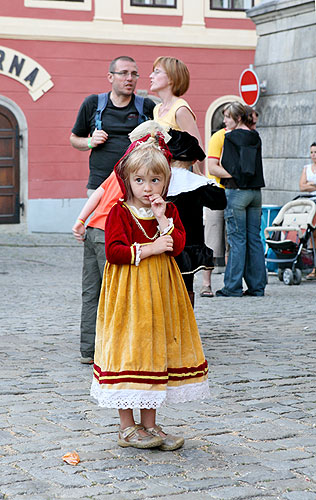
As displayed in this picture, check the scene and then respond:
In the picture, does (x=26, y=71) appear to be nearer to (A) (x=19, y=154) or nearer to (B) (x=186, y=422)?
(A) (x=19, y=154)

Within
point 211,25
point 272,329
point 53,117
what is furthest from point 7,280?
point 211,25

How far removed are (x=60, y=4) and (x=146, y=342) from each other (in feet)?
57.3

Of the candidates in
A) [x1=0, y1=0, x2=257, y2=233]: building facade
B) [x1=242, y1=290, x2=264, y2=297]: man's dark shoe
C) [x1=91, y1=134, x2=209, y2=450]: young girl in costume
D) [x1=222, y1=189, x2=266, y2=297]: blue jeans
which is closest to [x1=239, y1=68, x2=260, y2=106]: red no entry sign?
[x1=222, y1=189, x2=266, y2=297]: blue jeans

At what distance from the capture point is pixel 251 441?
4547 mm

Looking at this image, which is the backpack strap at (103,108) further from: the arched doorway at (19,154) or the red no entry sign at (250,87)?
the arched doorway at (19,154)

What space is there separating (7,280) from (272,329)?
484 cm

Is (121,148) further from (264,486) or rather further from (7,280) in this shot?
(7,280)

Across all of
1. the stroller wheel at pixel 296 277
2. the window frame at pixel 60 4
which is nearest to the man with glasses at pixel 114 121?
the stroller wheel at pixel 296 277

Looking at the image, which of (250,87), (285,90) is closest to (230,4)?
(250,87)

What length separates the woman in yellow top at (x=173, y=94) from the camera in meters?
6.61

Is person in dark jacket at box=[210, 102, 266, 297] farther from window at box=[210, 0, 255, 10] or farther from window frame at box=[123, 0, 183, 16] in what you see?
window at box=[210, 0, 255, 10]

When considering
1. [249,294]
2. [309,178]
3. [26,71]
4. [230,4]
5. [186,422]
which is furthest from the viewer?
[230,4]

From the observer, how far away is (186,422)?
4926mm

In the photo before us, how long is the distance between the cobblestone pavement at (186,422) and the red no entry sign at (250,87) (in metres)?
6.12
